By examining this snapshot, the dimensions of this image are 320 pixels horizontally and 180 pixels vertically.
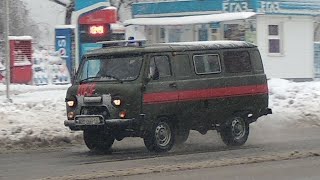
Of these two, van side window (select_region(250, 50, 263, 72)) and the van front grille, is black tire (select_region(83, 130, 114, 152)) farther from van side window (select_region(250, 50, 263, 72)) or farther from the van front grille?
van side window (select_region(250, 50, 263, 72))

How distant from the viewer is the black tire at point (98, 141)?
15.7 m

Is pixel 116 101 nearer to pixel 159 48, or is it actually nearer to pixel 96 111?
pixel 96 111

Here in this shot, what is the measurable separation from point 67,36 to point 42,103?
11576mm

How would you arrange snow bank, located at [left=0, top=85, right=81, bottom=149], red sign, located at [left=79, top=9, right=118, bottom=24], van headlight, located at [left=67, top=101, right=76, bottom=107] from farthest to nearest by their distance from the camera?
red sign, located at [left=79, top=9, right=118, bottom=24] → snow bank, located at [left=0, top=85, right=81, bottom=149] → van headlight, located at [left=67, top=101, right=76, bottom=107]

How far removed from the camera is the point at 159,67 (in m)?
15.2

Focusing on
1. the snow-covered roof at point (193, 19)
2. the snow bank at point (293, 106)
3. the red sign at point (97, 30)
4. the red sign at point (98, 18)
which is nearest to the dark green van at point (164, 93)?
the snow bank at point (293, 106)

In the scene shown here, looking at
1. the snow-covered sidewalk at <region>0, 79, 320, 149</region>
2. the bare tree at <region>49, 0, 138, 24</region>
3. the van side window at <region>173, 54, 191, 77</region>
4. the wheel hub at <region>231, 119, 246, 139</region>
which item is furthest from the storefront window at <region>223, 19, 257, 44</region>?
the van side window at <region>173, 54, 191, 77</region>

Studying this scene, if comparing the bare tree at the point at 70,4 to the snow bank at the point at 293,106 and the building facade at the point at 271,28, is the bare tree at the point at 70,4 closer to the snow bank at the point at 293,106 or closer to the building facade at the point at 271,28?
the building facade at the point at 271,28

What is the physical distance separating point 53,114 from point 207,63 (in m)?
5.11

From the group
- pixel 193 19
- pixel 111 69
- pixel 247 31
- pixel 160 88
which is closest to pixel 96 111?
pixel 111 69

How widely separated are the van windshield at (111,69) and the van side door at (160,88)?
0.95ft

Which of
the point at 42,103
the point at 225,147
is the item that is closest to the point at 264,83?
the point at 225,147

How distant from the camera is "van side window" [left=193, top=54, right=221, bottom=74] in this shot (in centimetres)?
1584

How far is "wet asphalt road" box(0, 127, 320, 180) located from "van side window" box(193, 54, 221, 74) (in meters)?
1.67
